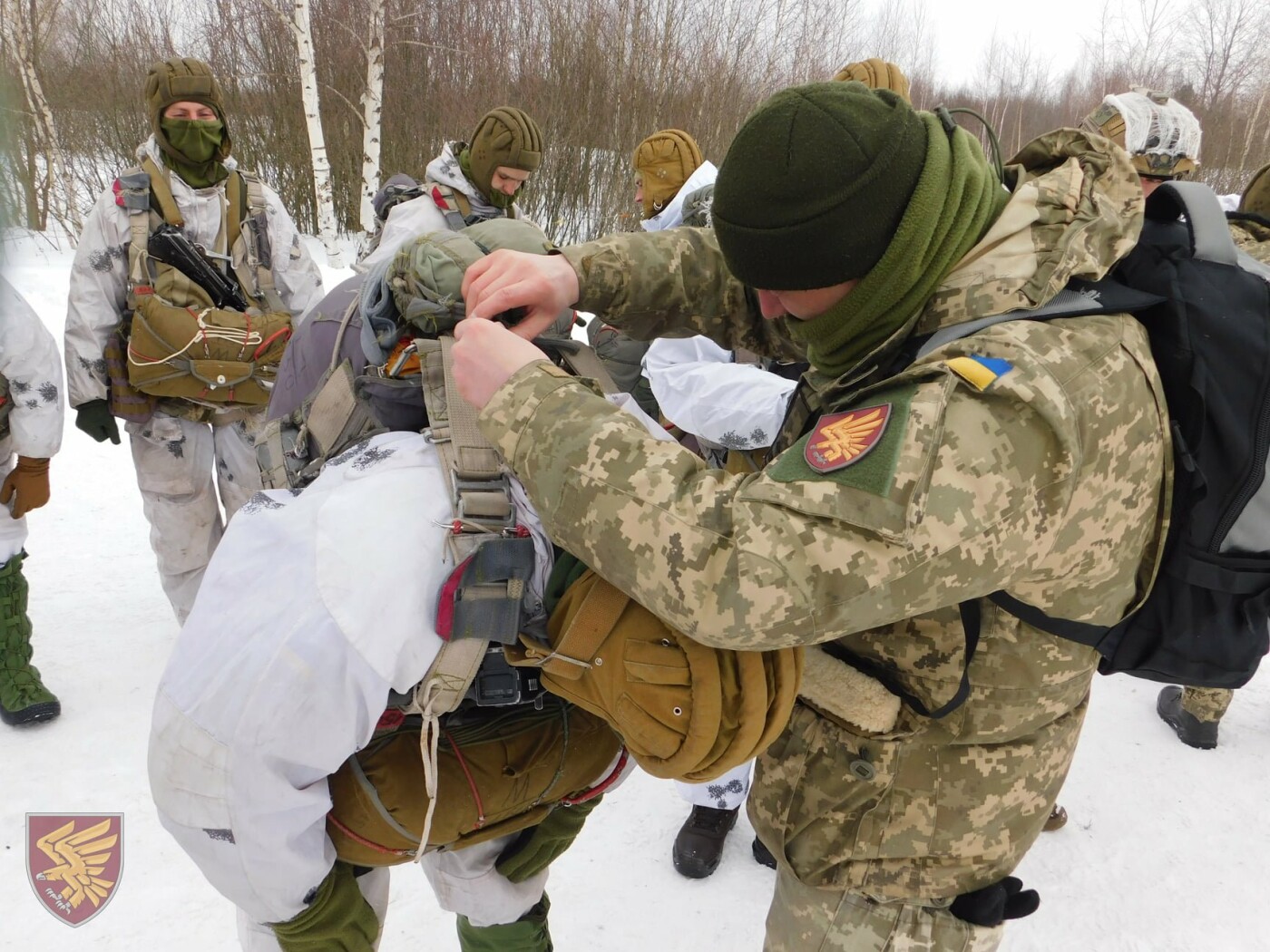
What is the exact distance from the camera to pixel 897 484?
0.88 meters

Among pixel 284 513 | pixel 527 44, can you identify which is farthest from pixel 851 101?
pixel 527 44

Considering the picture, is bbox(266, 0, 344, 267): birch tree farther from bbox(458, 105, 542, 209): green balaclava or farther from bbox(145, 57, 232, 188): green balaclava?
bbox(145, 57, 232, 188): green balaclava

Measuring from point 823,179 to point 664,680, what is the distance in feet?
2.15

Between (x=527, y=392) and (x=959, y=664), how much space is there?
753 millimetres

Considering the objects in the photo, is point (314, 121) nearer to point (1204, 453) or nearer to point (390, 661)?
point (390, 661)

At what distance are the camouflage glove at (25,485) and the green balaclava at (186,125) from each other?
119 cm

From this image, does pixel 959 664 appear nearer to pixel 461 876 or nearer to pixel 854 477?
pixel 854 477

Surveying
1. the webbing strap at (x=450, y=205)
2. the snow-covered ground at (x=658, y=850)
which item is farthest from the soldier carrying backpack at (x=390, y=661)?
the webbing strap at (x=450, y=205)

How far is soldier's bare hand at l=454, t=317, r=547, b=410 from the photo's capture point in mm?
1038

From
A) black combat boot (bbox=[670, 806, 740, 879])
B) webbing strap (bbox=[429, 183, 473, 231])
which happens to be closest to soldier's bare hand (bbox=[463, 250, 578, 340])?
black combat boot (bbox=[670, 806, 740, 879])

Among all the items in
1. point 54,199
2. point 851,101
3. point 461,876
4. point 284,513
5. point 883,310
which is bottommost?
point 54,199

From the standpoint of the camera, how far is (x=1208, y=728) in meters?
3.11

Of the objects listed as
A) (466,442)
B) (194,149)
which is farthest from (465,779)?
(194,149)

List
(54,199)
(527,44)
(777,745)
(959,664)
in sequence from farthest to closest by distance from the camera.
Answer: (527,44), (54,199), (777,745), (959,664)
